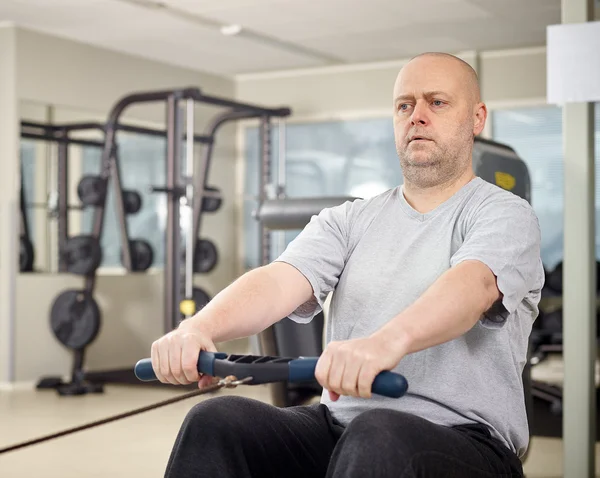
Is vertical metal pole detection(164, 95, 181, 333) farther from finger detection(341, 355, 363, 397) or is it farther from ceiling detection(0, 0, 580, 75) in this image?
finger detection(341, 355, 363, 397)

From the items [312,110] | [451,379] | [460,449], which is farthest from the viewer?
[312,110]

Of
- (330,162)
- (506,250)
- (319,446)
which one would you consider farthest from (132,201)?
(506,250)

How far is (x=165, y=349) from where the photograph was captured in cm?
130

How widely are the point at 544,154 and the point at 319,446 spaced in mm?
5659

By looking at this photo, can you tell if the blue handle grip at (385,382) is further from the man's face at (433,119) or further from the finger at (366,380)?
the man's face at (433,119)

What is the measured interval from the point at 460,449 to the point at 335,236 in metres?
0.45

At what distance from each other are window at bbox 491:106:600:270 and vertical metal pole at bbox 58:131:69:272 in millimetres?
3008

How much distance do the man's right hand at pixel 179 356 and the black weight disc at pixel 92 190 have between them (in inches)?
171

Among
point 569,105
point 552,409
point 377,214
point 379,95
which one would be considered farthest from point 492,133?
point 377,214

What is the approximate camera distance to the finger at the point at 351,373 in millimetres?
1154

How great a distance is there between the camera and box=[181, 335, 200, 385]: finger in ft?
4.22

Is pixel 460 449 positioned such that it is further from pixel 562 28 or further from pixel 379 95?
pixel 379 95

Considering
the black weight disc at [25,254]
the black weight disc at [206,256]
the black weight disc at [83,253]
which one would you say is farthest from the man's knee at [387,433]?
the black weight disc at [206,256]

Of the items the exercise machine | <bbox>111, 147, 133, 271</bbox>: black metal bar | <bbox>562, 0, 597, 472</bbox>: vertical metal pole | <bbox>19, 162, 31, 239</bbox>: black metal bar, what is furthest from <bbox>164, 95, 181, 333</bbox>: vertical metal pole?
<bbox>562, 0, 597, 472</bbox>: vertical metal pole
